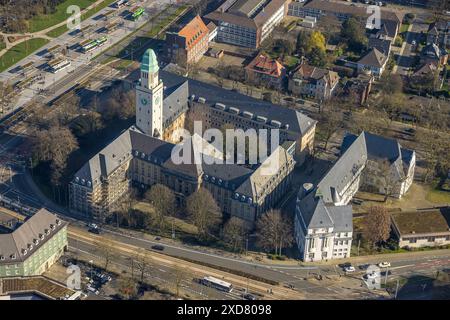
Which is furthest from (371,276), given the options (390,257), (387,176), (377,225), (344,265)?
(387,176)

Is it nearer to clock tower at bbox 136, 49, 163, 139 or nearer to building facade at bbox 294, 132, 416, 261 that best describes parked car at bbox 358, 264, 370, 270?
building facade at bbox 294, 132, 416, 261

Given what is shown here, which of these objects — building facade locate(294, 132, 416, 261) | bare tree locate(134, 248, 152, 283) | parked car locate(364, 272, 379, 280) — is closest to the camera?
bare tree locate(134, 248, 152, 283)

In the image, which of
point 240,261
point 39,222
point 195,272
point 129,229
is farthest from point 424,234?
point 39,222

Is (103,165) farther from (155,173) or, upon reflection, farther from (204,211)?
(204,211)

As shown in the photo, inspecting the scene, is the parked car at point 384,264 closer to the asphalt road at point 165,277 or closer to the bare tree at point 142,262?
the asphalt road at point 165,277

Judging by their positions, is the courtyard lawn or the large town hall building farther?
the courtyard lawn
